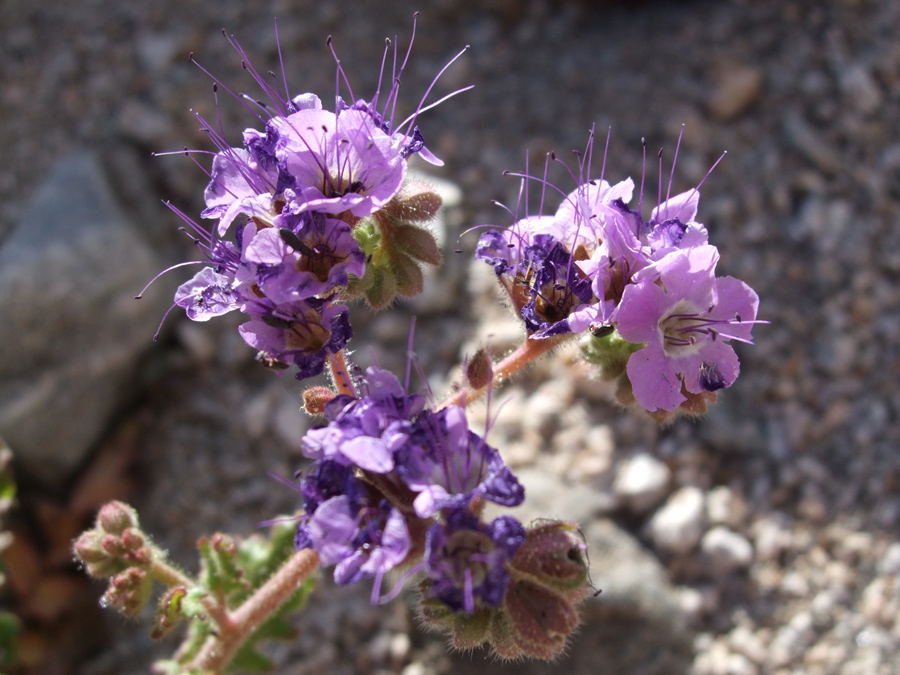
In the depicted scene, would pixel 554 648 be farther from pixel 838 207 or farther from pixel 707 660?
pixel 838 207

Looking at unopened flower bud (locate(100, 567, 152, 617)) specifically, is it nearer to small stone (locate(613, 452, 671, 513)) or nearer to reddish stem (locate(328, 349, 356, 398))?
reddish stem (locate(328, 349, 356, 398))

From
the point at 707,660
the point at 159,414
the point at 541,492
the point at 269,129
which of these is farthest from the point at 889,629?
the point at 159,414

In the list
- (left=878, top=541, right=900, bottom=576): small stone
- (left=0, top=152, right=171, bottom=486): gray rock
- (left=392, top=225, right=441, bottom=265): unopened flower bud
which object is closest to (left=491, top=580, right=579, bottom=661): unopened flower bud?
(left=392, top=225, right=441, bottom=265): unopened flower bud

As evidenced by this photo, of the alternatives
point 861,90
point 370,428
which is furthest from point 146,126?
point 861,90

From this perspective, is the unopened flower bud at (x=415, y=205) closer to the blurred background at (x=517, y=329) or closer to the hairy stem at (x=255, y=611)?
the hairy stem at (x=255, y=611)

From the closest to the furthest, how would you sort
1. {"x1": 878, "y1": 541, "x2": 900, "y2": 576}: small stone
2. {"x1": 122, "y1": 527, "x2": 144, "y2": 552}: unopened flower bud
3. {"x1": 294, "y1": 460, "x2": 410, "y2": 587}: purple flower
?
{"x1": 294, "y1": 460, "x2": 410, "y2": 587}: purple flower, {"x1": 122, "y1": 527, "x2": 144, "y2": 552}: unopened flower bud, {"x1": 878, "y1": 541, "x2": 900, "y2": 576}: small stone

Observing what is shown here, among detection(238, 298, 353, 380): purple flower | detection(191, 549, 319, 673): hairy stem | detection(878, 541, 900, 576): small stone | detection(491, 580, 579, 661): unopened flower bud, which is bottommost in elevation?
detection(878, 541, 900, 576): small stone
